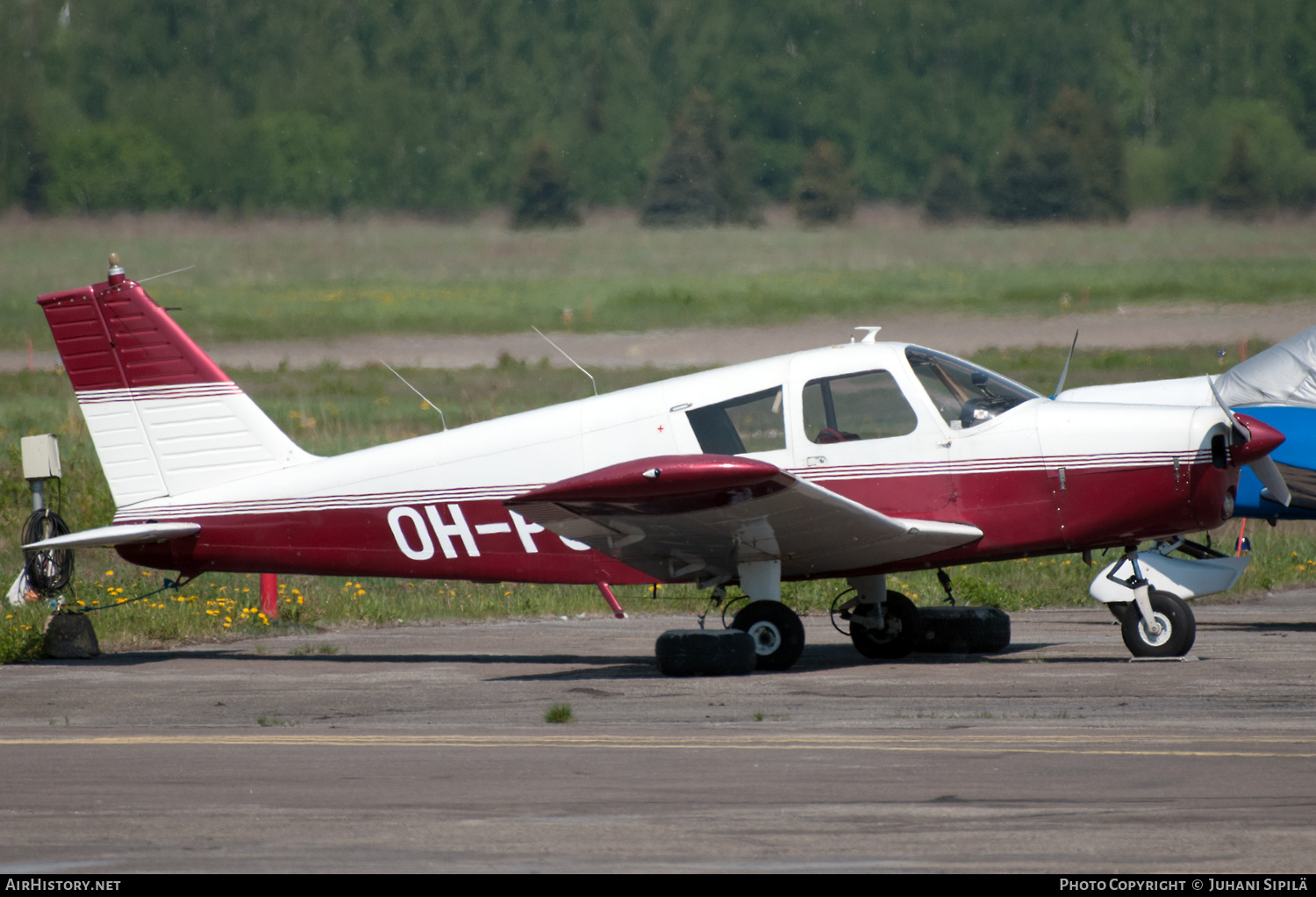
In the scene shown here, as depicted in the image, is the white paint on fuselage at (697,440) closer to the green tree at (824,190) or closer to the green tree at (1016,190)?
the green tree at (1016,190)

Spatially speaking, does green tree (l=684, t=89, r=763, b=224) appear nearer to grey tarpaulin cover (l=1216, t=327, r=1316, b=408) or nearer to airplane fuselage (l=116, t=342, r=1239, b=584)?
grey tarpaulin cover (l=1216, t=327, r=1316, b=408)

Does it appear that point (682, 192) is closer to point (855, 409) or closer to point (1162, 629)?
point (855, 409)

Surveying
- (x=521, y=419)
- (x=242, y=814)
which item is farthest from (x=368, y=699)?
(x=242, y=814)

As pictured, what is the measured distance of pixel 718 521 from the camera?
9.50 metres

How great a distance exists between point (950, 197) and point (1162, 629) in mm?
20735

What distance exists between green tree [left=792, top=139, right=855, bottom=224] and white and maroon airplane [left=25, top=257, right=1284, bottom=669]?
20706mm

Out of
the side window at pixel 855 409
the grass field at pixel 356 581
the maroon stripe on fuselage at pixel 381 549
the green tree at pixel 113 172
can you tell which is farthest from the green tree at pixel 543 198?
the side window at pixel 855 409

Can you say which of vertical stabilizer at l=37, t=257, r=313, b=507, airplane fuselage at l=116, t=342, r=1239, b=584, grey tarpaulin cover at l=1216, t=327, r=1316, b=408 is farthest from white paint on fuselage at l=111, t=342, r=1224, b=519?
grey tarpaulin cover at l=1216, t=327, r=1316, b=408

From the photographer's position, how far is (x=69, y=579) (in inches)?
464

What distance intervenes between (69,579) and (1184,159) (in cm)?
2309

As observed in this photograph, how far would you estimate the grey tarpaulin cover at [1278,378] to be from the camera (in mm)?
12133

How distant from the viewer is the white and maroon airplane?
31.1 ft

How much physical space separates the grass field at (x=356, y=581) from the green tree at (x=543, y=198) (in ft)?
12.0

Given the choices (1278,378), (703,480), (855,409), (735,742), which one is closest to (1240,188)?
(1278,378)
